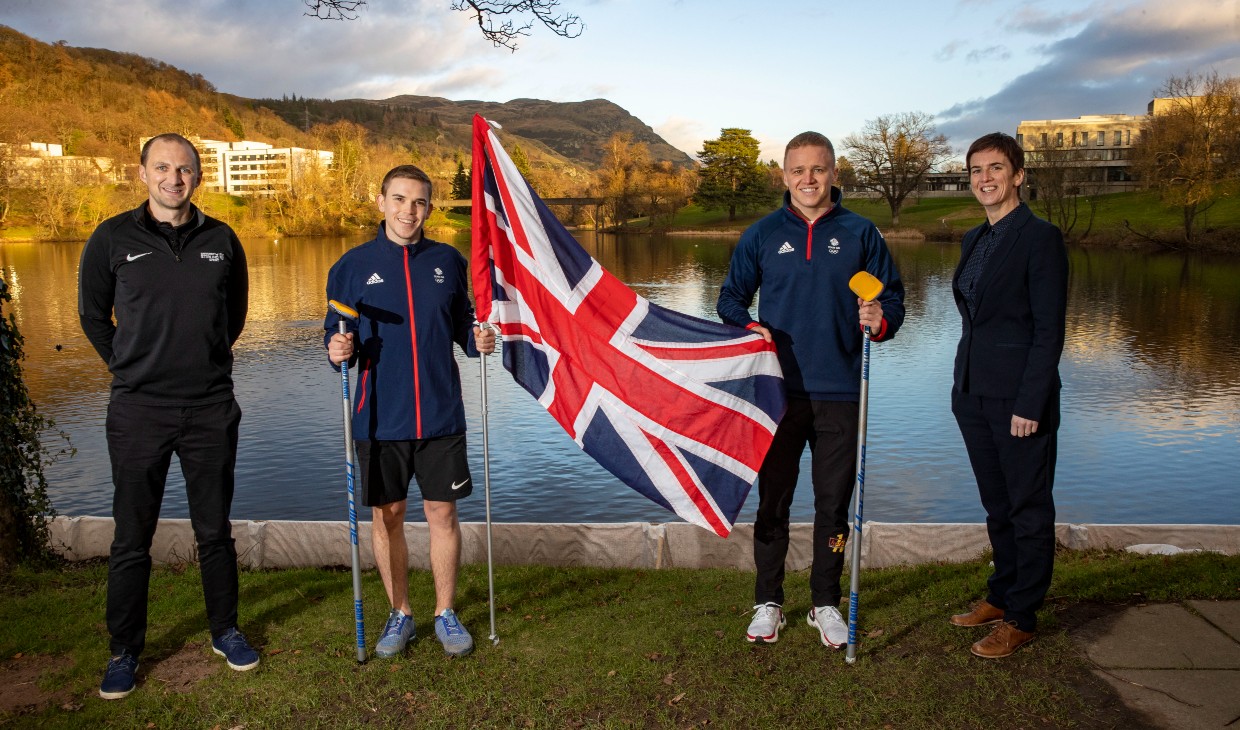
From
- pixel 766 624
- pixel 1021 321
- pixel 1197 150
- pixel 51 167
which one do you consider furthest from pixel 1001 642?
pixel 51 167

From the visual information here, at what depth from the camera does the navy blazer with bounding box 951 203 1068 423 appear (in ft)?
14.1

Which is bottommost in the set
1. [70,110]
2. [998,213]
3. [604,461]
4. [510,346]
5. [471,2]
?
[604,461]

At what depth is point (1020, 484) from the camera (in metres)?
4.50

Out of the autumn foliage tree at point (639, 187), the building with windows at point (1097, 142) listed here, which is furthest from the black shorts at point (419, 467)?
the autumn foliage tree at point (639, 187)

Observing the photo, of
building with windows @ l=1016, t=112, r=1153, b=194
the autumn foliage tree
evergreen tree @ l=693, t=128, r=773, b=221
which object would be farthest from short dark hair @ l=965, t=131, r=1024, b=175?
the autumn foliage tree

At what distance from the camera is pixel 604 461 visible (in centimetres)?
495

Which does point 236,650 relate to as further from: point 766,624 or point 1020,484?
point 1020,484

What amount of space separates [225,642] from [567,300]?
2.51 meters

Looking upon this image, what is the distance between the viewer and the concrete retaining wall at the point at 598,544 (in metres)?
6.51

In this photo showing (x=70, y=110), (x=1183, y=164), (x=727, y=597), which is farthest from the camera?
(x=70, y=110)

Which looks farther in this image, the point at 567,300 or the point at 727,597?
the point at 727,597

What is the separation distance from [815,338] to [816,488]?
84 centimetres

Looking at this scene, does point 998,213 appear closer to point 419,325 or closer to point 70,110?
point 419,325

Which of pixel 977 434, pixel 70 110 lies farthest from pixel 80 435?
pixel 70 110
